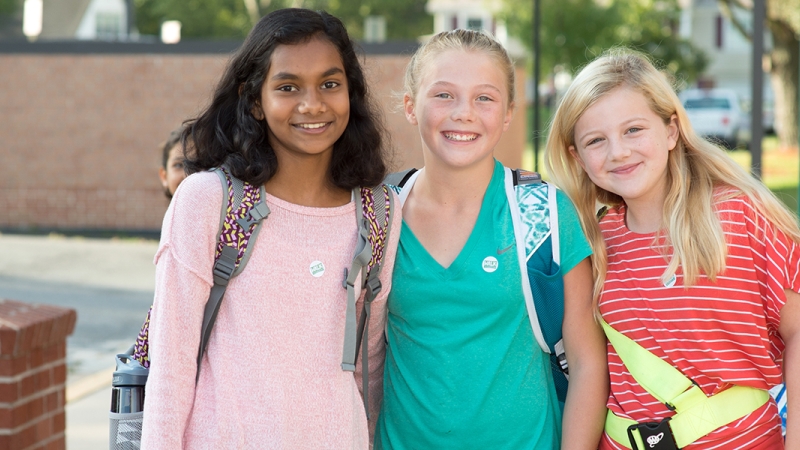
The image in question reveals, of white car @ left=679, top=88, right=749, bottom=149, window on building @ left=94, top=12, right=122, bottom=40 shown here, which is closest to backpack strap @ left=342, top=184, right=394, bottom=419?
window on building @ left=94, top=12, right=122, bottom=40

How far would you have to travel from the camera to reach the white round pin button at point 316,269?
222 centimetres

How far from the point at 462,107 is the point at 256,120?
567mm

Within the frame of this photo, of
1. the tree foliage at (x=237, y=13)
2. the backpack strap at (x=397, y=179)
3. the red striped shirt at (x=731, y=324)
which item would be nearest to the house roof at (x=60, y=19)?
the backpack strap at (x=397, y=179)

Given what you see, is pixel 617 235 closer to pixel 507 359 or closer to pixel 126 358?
pixel 507 359

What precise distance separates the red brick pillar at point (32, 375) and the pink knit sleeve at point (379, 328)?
1.54 m

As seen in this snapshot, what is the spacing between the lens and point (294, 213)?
2.28 m

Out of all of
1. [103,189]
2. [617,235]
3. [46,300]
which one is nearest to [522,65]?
[103,189]

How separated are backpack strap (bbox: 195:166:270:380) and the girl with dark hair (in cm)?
2

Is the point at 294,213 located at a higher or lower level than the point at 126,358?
higher

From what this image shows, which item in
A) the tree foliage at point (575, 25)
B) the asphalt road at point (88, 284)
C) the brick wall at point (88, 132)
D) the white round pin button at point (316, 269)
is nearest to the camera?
the white round pin button at point (316, 269)

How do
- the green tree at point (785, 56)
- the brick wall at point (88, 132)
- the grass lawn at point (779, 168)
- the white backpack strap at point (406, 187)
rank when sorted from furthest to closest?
the green tree at point (785, 56) < the grass lawn at point (779, 168) < the brick wall at point (88, 132) < the white backpack strap at point (406, 187)

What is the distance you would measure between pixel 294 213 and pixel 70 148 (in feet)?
41.8

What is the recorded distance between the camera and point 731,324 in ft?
7.45

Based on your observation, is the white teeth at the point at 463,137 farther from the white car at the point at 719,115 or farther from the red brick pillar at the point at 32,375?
the white car at the point at 719,115
